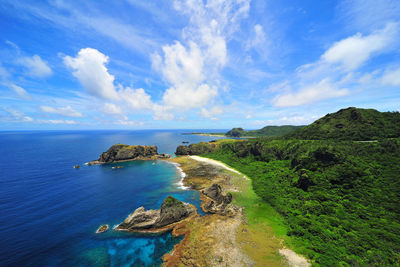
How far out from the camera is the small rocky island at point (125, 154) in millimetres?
96625

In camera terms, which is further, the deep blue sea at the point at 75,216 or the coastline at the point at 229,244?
the deep blue sea at the point at 75,216

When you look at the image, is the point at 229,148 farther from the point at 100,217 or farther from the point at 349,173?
the point at 100,217

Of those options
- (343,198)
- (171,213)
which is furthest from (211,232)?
(343,198)

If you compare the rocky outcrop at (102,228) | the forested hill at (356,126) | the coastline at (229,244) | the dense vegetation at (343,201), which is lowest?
the rocky outcrop at (102,228)

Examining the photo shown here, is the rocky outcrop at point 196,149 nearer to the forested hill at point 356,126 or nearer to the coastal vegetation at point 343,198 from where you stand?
the coastal vegetation at point 343,198

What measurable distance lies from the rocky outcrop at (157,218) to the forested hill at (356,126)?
275 feet

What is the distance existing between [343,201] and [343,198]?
6.52 ft

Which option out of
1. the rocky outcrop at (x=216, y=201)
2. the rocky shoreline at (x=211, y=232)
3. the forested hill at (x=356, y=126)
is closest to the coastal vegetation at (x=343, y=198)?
the forested hill at (x=356, y=126)

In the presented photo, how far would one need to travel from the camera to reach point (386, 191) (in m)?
32.9

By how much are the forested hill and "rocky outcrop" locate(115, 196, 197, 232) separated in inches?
3305

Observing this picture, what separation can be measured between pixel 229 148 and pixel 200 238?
282 ft

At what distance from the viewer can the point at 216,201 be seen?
4378cm

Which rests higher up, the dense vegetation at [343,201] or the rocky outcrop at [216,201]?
the dense vegetation at [343,201]

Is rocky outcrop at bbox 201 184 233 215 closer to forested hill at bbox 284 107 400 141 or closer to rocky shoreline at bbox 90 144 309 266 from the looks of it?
rocky shoreline at bbox 90 144 309 266
